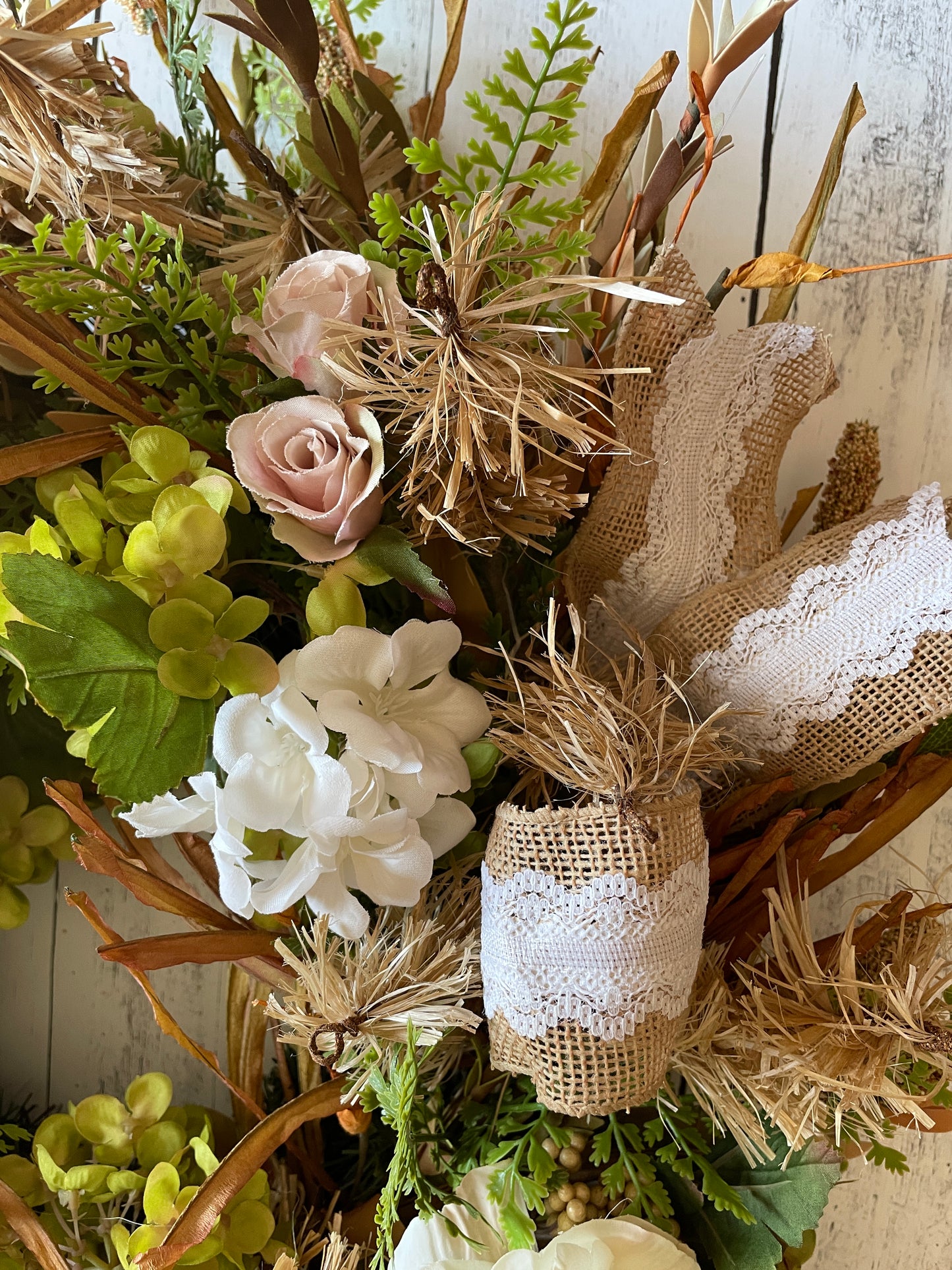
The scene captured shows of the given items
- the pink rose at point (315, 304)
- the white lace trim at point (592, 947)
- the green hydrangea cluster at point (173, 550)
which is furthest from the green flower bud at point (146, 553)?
the white lace trim at point (592, 947)

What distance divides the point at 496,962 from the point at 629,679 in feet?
0.48

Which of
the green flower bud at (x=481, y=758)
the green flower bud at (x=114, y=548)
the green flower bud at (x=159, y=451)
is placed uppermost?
the green flower bud at (x=159, y=451)

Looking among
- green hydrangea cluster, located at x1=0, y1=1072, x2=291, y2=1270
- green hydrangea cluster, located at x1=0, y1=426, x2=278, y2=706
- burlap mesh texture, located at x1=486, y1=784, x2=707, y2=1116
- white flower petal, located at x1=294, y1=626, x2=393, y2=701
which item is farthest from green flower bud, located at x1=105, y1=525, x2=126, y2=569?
green hydrangea cluster, located at x1=0, y1=1072, x2=291, y2=1270

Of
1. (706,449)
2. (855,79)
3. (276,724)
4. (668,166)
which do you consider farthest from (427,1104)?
(855,79)

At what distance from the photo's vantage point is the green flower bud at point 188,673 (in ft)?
1.31

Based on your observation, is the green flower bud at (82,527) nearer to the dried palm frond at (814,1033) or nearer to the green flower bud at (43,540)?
the green flower bud at (43,540)

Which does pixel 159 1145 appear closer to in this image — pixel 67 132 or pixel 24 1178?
pixel 24 1178

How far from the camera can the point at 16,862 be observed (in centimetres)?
59

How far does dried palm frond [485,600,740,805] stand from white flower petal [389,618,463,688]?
30mm

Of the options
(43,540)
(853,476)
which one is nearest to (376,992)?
(43,540)

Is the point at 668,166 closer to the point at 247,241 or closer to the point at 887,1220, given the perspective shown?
the point at 247,241

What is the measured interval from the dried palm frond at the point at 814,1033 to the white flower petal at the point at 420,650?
0.70 feet

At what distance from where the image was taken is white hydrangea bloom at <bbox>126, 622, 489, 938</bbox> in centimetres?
41

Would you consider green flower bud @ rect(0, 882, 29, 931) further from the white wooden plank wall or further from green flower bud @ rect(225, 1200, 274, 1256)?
green flower bud @ rect(225, 1200, 274, 1256)
